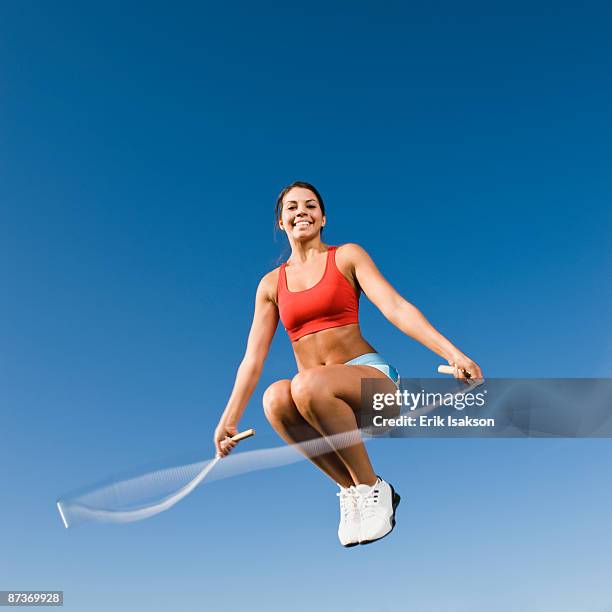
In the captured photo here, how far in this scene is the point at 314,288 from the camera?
667 cm

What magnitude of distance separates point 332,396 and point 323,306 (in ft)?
3.04

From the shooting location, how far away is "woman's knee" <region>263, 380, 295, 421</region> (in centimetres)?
614

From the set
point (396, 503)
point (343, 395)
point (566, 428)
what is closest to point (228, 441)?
point (343, 395)

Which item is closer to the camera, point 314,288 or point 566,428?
point 566,428

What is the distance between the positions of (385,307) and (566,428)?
171 centimetres

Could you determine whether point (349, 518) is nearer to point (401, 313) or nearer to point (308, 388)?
point (308, 388)

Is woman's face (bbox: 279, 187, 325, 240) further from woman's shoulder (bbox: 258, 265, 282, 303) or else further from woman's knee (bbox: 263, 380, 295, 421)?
woman's knee (bbox: 263, 380, 295, 421)

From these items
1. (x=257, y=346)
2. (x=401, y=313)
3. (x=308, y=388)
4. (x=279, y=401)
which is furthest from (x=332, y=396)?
(x=257, y=346)

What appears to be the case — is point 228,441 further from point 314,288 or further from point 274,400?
point 314,288

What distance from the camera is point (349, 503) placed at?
255 inches

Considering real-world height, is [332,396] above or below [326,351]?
below

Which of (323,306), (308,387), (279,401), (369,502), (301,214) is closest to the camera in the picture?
(308,387)

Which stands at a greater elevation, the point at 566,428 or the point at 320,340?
the point at 320,340

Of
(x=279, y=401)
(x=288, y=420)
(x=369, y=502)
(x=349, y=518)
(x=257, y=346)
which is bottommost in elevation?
(x=349, y=518)
